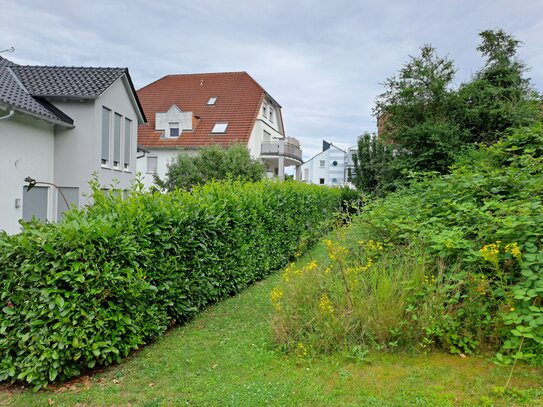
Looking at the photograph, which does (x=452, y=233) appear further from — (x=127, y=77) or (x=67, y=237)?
(x=127, y=77)

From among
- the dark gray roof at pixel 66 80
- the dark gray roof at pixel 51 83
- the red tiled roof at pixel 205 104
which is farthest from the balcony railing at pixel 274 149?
the dark gray roof at pixel 66 80

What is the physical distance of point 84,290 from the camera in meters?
3.71

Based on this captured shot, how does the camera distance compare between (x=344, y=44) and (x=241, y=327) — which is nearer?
(x=241, y=327)

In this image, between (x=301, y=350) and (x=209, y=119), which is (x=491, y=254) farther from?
(x=209, y=119)

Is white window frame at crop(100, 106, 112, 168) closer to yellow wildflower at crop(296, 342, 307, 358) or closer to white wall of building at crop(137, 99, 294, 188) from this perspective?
white wall of building at crop(137, 99, 294, 188)

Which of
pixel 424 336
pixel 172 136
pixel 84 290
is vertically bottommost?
pixel 424 336

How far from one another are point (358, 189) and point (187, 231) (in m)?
17.1

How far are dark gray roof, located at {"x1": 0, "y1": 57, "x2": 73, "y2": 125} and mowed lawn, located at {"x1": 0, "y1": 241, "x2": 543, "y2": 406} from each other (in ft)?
33.2

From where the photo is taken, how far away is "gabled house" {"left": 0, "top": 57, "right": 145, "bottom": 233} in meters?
11.9

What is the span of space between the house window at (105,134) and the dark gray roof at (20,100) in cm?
147

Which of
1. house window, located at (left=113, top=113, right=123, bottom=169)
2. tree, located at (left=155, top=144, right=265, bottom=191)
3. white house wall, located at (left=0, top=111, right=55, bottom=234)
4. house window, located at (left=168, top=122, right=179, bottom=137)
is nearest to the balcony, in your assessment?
house window, located at (left=168, top=122, right=179, bottom=137)

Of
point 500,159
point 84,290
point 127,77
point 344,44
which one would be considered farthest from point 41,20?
point 500,159

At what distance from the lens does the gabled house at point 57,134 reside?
39.0 feet

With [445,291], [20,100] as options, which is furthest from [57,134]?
[445,291]
